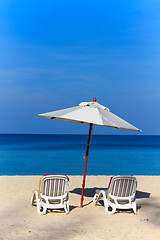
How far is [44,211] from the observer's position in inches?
236

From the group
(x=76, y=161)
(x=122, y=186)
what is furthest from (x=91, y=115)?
(x=76, y=161)

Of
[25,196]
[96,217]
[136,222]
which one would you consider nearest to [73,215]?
[96,217]

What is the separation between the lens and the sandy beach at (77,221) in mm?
4973

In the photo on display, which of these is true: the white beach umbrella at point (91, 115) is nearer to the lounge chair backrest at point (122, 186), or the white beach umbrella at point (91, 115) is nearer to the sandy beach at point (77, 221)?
the lounge chair backrest at point (122, 186)

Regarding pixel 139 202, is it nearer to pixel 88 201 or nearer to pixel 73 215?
pixel 88 201

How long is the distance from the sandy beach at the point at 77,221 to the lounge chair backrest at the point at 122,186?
0.40m

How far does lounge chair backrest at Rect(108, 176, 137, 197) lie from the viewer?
6.09m

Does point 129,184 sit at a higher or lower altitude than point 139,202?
higher

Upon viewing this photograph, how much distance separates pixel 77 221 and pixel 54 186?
78 cm

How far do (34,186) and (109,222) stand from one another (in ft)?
12.7

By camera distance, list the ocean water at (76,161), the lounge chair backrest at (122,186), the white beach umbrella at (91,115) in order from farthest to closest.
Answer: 1. the ocean water at (76,161)
2. the lounge chair backrest at (122,186)
3. the white beach umbrella at (91,115)

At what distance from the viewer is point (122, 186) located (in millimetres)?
6133

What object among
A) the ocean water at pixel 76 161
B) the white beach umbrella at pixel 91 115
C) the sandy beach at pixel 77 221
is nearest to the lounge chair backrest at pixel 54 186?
the sandy beach at pixel 77 221

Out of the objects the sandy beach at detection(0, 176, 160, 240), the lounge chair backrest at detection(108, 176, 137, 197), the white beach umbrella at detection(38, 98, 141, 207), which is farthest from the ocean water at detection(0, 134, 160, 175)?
the lounge chair backrest at detection(108, 176, 137, 197)
